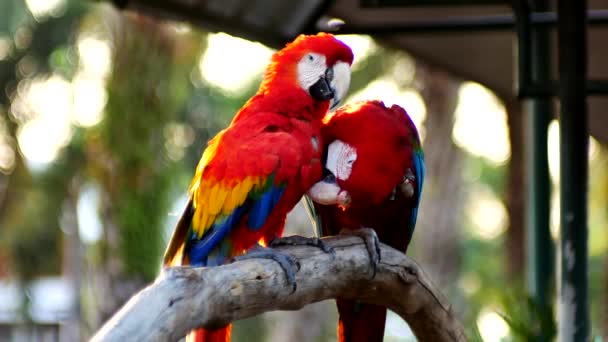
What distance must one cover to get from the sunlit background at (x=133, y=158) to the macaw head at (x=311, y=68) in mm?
636

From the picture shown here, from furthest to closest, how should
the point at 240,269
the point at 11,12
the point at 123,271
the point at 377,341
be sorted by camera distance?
1. the point at 11,12
2. the point at 123,271
3. the point at 377,341
4. the point at 240,269

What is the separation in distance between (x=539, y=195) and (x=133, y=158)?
12.2 feet

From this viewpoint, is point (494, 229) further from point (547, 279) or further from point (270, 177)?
point (270, 177)

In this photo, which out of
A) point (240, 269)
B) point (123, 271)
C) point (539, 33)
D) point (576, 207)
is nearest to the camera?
point (240, 269)

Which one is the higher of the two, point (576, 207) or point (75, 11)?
point (75, 11)

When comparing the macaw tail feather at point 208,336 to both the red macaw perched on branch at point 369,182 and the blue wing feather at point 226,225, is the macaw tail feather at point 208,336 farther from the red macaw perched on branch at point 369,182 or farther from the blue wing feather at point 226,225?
the red macaw perched on branch at point 369,182

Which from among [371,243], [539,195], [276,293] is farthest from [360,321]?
[539,195]

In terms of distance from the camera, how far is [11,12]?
1156 cm

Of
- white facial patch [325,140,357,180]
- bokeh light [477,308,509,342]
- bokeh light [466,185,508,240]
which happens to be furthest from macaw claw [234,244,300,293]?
bokeh light [466,185,508,240]

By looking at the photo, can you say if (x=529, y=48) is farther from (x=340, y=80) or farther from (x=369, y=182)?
(x=369, y=182)

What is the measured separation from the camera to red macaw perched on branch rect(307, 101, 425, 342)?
7.84 ft

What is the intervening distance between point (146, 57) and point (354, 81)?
335 cm

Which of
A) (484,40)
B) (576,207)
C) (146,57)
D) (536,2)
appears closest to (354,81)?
(146,57)

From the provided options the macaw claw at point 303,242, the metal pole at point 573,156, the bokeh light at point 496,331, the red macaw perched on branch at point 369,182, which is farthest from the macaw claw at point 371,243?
the bokeh light at point 496,331
